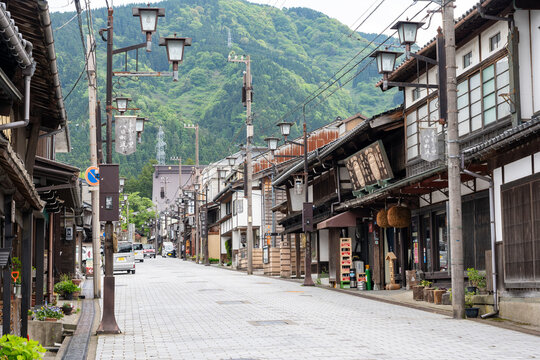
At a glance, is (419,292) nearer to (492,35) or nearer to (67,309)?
(492,35)

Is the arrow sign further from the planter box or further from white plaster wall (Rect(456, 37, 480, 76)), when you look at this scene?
white plaster wall (Rect(456, 37, 480, 76))

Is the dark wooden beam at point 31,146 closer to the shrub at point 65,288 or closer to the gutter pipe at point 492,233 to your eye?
the gutter pipe at point 492,233

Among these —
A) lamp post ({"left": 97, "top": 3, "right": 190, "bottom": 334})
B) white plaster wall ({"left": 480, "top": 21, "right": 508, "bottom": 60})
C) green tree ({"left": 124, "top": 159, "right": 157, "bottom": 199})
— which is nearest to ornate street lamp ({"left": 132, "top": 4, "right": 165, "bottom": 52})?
lamp post ({"left": 97, "top": 3, "right": 190, "bottom": 334})

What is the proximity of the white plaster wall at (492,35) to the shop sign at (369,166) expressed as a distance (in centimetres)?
813

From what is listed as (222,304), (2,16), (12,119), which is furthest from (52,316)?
(2,16)

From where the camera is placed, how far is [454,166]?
17.8 meters

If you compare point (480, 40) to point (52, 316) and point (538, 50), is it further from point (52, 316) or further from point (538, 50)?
point (52, 316)

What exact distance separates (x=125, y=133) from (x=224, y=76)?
11985 cm

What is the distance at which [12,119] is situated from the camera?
1408cm

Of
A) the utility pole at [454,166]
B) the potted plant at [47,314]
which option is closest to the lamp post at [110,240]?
the potted plant at [47,314]

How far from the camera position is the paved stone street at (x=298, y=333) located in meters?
12.6

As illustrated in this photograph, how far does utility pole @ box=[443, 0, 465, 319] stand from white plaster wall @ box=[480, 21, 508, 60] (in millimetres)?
2299

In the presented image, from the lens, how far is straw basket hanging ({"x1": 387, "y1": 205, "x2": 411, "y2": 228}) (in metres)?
26.8

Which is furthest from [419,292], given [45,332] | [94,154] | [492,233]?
[94,154]
